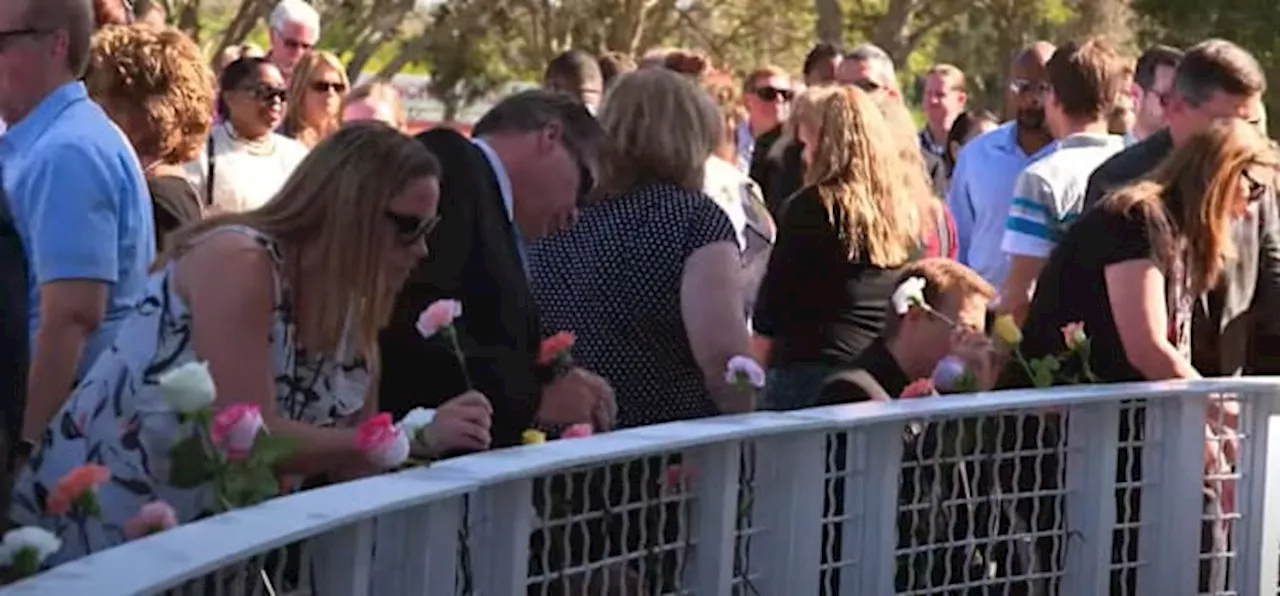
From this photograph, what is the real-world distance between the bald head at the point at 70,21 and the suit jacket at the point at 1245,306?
2906 mm

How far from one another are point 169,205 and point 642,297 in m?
1.10

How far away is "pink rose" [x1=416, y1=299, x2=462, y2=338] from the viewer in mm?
4758

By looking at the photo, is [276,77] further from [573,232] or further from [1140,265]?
[1140,265]

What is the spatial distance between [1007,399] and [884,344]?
3.69 feet

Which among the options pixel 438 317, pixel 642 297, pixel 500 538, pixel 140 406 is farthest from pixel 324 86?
pixel 500 538

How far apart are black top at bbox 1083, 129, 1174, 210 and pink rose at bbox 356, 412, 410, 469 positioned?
3727 mm

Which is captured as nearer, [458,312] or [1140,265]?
[458,312]

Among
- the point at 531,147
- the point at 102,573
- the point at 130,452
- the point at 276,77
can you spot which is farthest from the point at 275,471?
the point at 276,77

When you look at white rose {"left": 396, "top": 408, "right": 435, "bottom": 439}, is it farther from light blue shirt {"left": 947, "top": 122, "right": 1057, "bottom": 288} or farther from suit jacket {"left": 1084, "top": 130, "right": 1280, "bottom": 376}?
light blue shirt {"left": 947, "top": 122, "right": 1057, "bottom": 288}

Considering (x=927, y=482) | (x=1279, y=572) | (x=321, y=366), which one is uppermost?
(x=321, y=366)

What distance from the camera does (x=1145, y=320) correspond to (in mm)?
6422

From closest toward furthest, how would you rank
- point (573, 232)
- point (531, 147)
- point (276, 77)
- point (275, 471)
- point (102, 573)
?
point (102, 573), point (275, 471), point (531, 147), point (573, 232), point (276, 77)

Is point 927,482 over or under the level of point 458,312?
under

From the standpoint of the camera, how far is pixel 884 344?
6.46 meters
